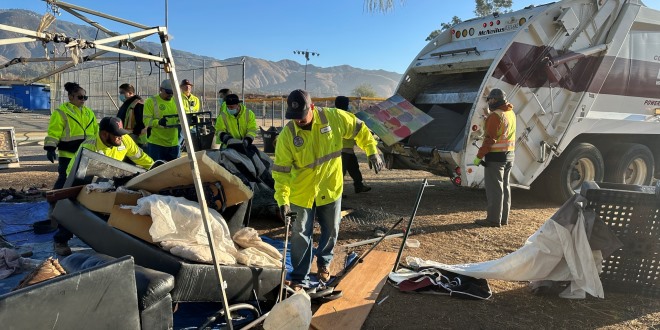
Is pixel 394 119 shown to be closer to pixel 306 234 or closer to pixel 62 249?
pixel 306 234

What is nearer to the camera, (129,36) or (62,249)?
(129,36)

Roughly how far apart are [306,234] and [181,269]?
1153 millimetres

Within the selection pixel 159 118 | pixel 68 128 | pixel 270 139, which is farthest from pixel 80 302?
pixel 270 139

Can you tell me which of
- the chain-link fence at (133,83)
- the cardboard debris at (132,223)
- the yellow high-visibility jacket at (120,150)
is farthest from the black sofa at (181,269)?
the chain-link fence at (133,83)

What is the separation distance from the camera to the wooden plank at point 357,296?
3129 mm

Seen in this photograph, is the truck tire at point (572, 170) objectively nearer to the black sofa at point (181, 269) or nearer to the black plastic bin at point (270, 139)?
the black sofa at point (181, 269)

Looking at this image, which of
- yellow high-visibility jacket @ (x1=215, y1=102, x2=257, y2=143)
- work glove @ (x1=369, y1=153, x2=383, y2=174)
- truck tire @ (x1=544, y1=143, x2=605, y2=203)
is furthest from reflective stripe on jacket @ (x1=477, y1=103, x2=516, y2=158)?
yellow high-visibility jacket @ (x1=215, y1=102, x2=257, y2=143)

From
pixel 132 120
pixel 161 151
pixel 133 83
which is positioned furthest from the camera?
pixel 133 83

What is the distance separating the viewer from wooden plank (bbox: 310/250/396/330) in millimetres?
3129

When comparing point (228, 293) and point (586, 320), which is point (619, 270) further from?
point (228, 293)

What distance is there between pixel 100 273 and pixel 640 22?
753cm

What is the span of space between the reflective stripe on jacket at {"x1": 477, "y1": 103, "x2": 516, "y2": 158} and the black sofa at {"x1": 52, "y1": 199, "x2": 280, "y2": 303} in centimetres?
335

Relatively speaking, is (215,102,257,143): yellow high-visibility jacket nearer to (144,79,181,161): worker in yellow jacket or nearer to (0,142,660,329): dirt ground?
(144,79,181,161): worker in yellow jacket

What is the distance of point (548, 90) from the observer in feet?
20.0
